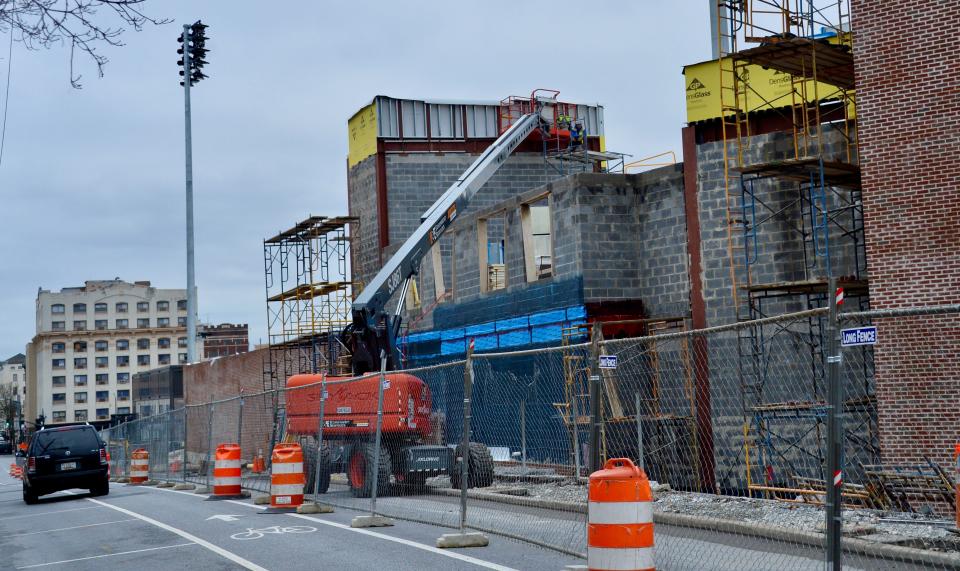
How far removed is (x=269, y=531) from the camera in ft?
46.1

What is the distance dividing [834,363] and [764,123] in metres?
22.0

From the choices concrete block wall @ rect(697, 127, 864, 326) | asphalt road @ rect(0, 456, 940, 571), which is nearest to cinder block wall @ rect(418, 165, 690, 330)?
concrete block wall @ rect(697, 127, 864, 326)

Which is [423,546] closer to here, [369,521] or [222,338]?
[369,521]

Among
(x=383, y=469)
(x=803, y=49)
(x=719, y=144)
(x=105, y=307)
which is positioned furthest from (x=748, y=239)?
(x=105, y=307)

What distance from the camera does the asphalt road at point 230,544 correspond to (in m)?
11.0

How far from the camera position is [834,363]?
676 cm

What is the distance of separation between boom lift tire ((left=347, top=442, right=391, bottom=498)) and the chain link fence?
43 millimetres

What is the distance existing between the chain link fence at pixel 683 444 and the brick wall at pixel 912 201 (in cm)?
5

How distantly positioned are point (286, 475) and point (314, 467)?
3.79m

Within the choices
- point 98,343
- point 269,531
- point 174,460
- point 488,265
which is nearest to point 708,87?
point 488,265

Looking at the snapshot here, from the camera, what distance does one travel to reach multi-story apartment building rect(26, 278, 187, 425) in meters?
143

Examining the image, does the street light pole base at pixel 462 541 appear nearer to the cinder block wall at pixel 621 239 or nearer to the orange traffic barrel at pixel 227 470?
the orange traffic barrel at pixel 227 470

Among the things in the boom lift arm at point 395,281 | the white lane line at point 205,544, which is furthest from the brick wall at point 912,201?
the boom lift arm at point 395,281

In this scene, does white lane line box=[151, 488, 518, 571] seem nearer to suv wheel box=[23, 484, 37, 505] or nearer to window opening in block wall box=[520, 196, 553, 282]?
suv wheel box=[23, 484, 37, 505]
